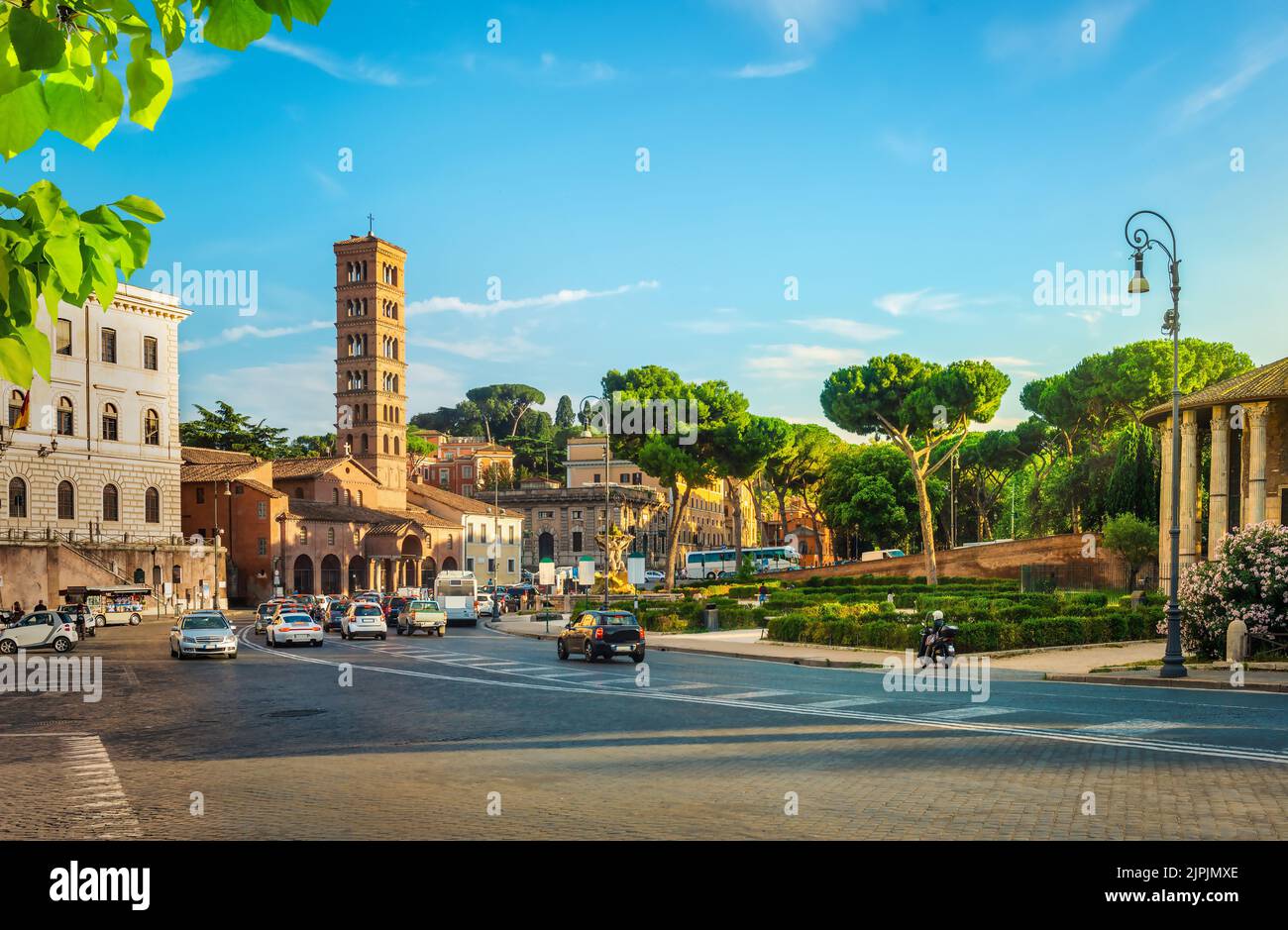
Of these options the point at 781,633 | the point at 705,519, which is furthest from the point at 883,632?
the point at 705,519

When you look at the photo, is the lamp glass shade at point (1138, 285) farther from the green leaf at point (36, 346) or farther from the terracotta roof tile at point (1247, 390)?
the green leaf at point (36, 346)

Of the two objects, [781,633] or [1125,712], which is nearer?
[1125,712]

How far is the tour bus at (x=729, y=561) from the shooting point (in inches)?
4220

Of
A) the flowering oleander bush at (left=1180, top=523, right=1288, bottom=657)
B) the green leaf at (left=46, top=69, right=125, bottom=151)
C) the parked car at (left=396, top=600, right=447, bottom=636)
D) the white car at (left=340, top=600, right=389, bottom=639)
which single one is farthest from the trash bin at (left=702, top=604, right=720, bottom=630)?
the green leaf at (left=46, top=69, right=125, bottom=151)

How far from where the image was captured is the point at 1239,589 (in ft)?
92.6

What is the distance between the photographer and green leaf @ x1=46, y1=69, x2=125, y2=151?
329cm

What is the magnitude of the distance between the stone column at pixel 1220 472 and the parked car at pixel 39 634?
41.1 m

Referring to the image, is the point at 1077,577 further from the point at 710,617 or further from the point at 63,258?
the point at 63,258

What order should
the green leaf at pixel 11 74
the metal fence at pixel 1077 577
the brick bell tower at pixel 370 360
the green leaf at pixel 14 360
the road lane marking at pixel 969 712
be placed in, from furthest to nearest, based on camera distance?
the brick bell tower at pixel 370 360
the metal fence at pixel 1077 577
the road lane marking at pixel 969 712
the green leaf at pixel 14 360
the green leaf at pixel 11 74

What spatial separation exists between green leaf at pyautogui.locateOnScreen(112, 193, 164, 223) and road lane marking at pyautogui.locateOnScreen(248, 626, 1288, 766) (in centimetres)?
1387

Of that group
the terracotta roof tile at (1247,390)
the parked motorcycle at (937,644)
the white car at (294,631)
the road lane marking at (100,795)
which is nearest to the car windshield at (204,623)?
the white car at (294,631)
